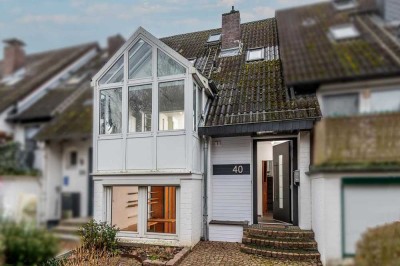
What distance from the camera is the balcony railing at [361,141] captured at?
1.47m

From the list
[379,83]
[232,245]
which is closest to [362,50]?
[379,83]

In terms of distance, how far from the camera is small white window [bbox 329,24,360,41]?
5.57ft

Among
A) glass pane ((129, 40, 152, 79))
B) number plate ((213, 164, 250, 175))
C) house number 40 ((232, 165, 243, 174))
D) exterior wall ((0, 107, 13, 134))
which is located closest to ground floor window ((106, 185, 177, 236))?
number plate ((213, 164, 250, 175))

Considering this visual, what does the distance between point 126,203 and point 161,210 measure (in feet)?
2.46

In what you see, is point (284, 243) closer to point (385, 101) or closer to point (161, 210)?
point (161, 210)

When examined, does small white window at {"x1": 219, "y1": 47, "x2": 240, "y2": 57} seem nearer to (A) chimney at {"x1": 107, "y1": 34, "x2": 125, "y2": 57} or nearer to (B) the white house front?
(B) the white house front

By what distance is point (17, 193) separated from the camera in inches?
48.1

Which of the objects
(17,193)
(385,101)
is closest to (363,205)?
(385,101)

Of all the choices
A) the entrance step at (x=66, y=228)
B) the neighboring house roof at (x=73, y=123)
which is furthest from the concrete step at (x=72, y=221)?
the neighboring house roof at (x=73, y=123)

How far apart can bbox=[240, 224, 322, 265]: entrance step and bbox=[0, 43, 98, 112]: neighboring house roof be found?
4003 mm

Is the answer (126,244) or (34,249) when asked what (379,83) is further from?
(126,244)

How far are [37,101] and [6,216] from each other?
0.54 m

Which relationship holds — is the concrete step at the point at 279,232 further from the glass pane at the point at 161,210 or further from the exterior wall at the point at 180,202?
the glass pane at the point at 161,210

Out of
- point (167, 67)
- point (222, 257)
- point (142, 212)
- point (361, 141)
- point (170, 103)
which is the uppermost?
point (167, 67)
